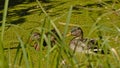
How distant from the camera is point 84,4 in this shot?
1123 centimetres

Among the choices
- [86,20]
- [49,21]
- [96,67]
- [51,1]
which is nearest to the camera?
[49,21]

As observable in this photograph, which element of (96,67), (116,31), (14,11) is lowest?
(14,11)

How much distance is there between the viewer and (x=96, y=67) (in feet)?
7.65

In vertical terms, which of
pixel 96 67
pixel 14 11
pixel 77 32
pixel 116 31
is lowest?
pixel 14 11

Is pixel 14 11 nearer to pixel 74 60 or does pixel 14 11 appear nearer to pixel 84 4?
pixel 84 4

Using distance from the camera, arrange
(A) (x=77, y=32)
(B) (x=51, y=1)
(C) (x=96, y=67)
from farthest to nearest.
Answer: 1. (B) (x=51, y=1)
2. (A) (x=77, y=32)
3. (C) (x=96, y=67)

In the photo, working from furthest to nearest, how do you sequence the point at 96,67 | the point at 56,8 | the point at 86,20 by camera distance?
the point at 56,8 < the point at 86,20 < the point at 96,67

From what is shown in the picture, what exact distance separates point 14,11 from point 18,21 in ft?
3.85

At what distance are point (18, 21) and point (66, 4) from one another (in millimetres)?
1853

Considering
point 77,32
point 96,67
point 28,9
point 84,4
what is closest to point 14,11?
point 28,9

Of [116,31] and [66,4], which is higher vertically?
[116,31]

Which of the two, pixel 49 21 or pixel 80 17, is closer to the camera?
pixel 49 21

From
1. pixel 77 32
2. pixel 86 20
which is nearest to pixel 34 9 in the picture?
pixel 86 20

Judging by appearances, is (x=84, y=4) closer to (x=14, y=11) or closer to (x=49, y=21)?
(x=14, y=11)
